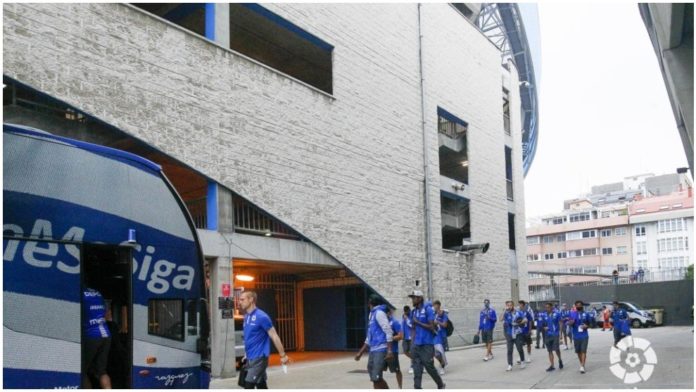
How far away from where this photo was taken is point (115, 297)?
26.0 feet

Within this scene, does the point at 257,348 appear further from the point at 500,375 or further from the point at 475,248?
the point at 475,248

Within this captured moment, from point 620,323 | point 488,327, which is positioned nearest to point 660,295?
point 488,327

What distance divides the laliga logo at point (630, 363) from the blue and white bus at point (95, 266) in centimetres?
940

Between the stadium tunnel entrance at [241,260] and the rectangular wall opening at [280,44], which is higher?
the rectangular wall opening at [280,44]

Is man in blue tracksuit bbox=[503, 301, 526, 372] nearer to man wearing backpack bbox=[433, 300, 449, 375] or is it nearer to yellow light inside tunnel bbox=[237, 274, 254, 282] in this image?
man wearing backpack bbox=[433, 300, 449, 375]

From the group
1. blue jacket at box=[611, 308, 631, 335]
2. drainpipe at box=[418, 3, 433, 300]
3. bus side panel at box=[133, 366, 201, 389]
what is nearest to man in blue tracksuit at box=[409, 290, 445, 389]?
bus side panel at box=[133, 366, 201, 389]

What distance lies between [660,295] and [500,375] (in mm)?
37231

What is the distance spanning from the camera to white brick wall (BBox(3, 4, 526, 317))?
13.9 meters

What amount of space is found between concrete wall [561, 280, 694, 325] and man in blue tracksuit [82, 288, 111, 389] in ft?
145

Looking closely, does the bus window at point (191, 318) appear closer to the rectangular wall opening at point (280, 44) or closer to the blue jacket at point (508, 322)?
the blue jacket at point (508, 322)

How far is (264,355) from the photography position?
8523mm

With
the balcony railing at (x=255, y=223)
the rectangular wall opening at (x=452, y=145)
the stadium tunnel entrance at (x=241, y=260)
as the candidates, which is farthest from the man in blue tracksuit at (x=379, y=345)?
the rectangular wall opening at (x=452, y=145)

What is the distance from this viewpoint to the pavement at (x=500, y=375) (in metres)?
13.1

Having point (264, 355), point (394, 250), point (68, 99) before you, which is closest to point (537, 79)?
point (394, 250)
